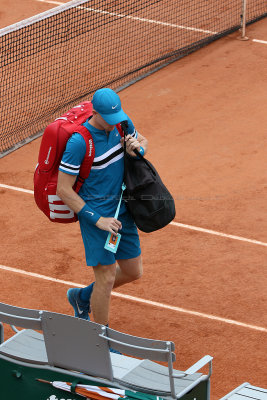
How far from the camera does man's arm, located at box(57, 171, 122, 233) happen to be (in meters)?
6.99

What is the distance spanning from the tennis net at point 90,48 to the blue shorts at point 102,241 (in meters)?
4.77

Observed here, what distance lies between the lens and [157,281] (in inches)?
350

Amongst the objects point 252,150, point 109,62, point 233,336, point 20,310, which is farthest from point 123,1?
point 20,310

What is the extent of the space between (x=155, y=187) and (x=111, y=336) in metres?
1.63

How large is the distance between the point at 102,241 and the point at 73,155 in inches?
32.8

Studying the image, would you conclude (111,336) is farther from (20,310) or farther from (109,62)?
(109,62)

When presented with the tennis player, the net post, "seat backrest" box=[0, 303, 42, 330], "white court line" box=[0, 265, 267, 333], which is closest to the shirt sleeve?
the tennis player

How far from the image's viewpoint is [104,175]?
23.4ft

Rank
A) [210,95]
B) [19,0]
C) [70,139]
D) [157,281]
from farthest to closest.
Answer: [19,0], [210,95], [157,281], [70,139]

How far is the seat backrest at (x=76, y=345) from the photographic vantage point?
594 centimetres

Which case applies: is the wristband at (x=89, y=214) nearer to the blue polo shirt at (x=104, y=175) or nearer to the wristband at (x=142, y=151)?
the blue polo shirt at (x=104, y=175)

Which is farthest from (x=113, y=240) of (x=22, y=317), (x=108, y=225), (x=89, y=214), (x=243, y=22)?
(x=243, y=22)

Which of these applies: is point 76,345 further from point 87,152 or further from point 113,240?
point 87,152

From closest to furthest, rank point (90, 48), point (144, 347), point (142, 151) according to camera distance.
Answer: point (144, 347) < point (142, 151) < point (90, 48)
